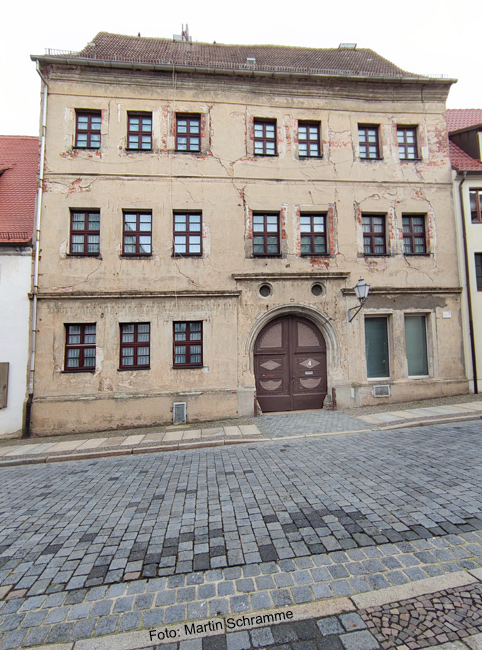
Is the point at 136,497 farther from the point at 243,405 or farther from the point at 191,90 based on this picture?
the point at 191,90

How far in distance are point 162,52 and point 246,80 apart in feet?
16.7

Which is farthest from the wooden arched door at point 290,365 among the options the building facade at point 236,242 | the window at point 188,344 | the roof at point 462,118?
the roof at point 462,118

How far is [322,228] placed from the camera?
39.9 ft

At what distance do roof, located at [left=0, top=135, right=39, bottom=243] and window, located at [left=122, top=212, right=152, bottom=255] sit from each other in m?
3.13

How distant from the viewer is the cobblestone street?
2604mm

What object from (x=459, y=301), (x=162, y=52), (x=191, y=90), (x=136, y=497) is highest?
(x=162, y=52)

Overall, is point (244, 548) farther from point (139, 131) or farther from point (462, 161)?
point (462, 161)

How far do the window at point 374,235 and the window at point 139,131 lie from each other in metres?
8.59

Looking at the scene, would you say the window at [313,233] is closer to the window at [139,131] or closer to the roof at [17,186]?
the window at [139,131]

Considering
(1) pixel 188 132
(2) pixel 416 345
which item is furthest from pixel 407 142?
(1) pixel 188 132

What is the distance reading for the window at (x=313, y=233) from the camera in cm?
1202

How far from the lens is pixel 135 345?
10945 mm

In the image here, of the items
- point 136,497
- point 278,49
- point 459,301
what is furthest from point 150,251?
point 278,49

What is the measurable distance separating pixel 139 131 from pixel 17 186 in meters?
5.37
